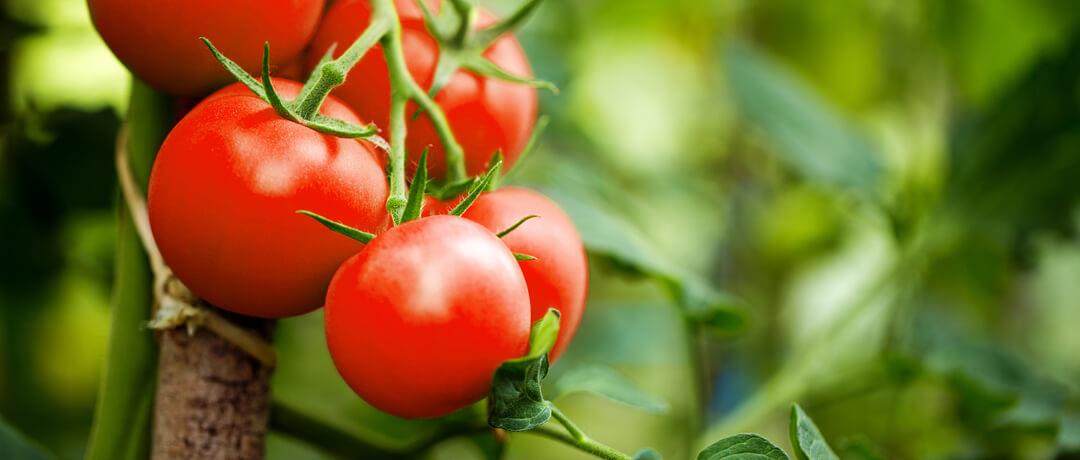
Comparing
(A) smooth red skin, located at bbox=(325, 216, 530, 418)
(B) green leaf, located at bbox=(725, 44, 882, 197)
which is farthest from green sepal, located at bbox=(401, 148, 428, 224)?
(B) green leaf, located at bbox=(725, 44, 882, 197)

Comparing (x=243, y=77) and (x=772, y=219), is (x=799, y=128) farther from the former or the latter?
(x=243, y=77)

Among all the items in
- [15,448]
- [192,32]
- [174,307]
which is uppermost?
[192,32]

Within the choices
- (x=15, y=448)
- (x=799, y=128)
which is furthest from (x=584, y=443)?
(x=799, y=128)

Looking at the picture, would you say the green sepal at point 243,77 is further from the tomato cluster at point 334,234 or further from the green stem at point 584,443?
the green stem at point 584,443

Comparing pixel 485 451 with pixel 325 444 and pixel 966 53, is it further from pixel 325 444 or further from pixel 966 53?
pixel 966 53

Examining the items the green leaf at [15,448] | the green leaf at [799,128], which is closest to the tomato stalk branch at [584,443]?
the green leaf at [15,448]

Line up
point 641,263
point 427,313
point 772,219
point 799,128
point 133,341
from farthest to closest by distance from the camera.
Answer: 1. point 772,219
2. point 799,128
3. point 641,263
4. point 133,341
5. point 427,313

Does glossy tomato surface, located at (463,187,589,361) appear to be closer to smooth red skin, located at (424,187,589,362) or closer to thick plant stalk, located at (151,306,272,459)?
smooth red skin, located at (424,187,589,362)

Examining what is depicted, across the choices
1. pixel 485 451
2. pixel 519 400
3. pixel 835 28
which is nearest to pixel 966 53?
pixel 835 28
